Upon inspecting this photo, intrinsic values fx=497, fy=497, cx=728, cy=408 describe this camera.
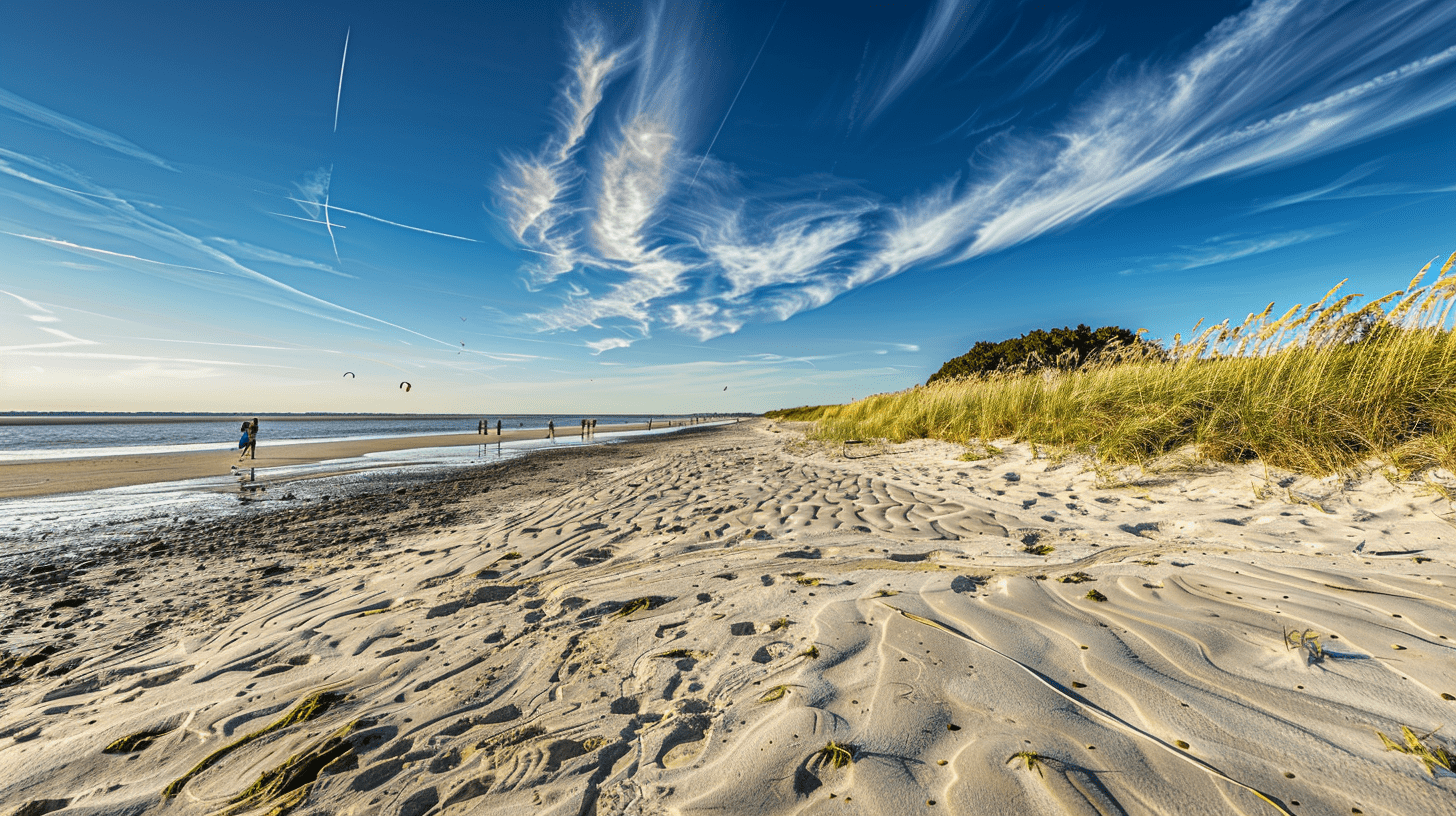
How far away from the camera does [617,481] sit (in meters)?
9.18

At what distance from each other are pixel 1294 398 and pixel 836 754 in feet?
21.0

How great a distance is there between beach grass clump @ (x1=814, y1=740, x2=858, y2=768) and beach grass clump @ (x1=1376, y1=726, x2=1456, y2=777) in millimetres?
1541

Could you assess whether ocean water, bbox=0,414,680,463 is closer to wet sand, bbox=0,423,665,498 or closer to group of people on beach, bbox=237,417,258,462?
wet sand, bbox=0,423,665,498

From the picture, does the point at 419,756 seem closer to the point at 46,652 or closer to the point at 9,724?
the point at 9,724

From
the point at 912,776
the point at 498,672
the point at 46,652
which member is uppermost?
the point at 912,776

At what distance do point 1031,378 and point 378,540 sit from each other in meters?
10.7

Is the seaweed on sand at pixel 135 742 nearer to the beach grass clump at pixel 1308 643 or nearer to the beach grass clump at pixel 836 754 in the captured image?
the beach grass clump at pixel 836 754

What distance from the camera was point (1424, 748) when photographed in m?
1.42

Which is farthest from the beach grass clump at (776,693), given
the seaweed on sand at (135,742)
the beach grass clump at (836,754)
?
the seaweed on sand at (135,742)

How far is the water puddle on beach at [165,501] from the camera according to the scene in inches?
249

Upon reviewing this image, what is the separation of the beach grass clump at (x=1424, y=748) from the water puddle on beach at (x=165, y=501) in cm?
1037

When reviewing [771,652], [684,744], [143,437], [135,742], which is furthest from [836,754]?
[143,437]

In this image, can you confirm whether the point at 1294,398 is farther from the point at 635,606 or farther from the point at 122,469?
the point at 122,469

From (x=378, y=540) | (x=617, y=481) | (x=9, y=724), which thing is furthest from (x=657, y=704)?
(x=617, y=481)
